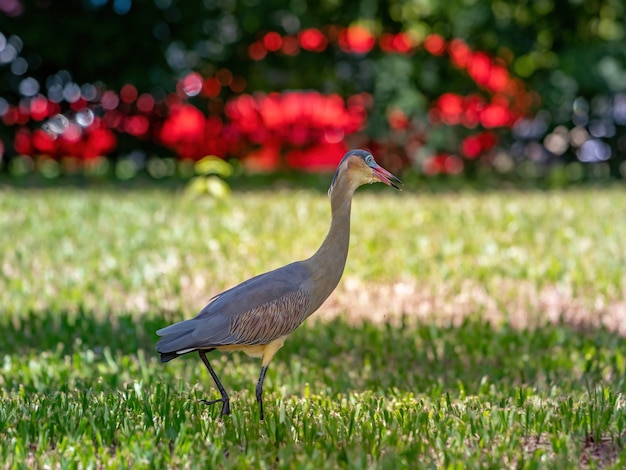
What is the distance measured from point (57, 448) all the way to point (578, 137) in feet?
44.0

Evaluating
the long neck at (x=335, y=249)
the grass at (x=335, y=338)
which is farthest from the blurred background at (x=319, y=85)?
the long neck at (x=335, y=249)

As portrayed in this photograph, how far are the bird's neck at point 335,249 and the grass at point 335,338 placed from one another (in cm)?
54

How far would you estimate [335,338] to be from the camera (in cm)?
612

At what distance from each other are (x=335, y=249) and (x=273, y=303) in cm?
33

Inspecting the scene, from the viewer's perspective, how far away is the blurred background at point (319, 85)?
1485 cm

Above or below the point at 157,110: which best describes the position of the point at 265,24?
above

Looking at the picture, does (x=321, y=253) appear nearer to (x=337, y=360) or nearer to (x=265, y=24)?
(x=337, y=360)

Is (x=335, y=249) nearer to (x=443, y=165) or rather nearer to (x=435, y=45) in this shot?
(x=443, y=165)

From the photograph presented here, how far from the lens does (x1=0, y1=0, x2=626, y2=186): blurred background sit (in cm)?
1485

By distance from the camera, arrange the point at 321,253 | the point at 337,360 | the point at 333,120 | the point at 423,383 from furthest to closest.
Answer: the point at 333,120, the point at 337,360, the point at 423,383, the point at 321,253

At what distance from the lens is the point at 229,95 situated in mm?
15844

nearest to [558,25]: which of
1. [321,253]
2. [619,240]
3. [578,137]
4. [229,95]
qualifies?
[578,137]

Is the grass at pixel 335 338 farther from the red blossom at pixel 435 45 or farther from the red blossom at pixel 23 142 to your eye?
the red blossom at pixel 23 142

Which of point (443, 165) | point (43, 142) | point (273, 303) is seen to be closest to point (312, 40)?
point (443, 165)
